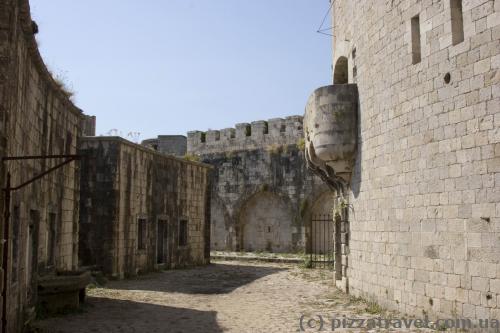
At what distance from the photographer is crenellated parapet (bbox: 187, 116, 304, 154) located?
21.9m

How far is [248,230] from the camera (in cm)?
2319

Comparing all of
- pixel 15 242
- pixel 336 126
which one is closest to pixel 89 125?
pixel 336 126

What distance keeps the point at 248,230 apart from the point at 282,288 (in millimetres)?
10852

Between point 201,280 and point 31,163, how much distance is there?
25.2 ft

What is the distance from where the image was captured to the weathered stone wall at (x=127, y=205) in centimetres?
1365

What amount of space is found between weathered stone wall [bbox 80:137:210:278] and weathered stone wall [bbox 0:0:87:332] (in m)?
2.17

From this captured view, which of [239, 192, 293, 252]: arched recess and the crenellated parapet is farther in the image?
[239, 192, 293, 252]: arched recess

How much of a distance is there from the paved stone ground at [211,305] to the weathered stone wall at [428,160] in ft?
3.60

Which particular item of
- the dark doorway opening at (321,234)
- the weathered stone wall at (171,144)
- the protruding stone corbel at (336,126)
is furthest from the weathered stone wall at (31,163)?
the weathered stone wall at (171,144)

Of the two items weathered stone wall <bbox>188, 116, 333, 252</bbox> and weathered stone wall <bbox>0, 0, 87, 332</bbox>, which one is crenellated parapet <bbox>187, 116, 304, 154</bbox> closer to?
weathered stone wall <bbox>188, 116, 333, 252</bbox>

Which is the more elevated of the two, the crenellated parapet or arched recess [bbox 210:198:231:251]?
the crenellated parapet

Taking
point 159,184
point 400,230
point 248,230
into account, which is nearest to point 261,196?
point 248,230

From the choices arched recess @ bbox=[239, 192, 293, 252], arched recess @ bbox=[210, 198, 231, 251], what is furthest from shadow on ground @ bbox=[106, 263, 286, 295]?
arched recess @ bbox=[210, 198, 231, 251]

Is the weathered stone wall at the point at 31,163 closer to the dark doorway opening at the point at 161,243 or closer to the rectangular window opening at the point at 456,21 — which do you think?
the dark doorway opening at the point at 161,243
